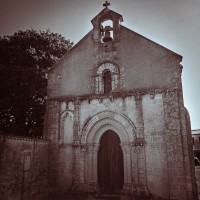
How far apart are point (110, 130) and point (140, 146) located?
2.04 m

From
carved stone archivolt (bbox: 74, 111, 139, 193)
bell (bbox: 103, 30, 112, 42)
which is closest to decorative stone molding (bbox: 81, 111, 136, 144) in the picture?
carved stone archivolt (bbox: 74, 111, 139, 193)

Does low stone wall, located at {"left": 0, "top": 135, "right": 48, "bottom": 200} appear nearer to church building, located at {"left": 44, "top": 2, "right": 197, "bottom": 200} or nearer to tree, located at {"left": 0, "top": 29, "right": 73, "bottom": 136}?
church building, located at {"left": 44, "top": 2, "right": 197, "bottom": 200}

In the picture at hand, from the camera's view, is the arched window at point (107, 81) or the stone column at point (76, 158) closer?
the stone column at point (76, 158)

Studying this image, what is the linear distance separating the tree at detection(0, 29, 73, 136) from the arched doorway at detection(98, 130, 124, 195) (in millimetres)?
8413

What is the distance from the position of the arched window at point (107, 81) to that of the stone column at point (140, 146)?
1889 millimetres

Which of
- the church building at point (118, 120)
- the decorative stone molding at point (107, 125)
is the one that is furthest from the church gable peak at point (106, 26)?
the decorative stone molding at point (107, 125)

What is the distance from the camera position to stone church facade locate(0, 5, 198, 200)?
399 inches

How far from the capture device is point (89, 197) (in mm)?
11039

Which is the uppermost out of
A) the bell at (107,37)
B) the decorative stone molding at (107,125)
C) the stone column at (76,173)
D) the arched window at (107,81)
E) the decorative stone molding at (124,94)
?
the bell at (107,37)

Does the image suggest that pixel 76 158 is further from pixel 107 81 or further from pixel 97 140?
pixel 107 81

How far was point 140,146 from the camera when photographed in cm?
1087

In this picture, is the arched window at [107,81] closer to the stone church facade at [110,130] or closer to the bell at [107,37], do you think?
the stone church facade at [110,130]

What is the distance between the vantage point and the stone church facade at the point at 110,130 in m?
10.1

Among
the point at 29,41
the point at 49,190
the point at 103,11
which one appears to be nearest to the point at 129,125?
the point at 49,190
